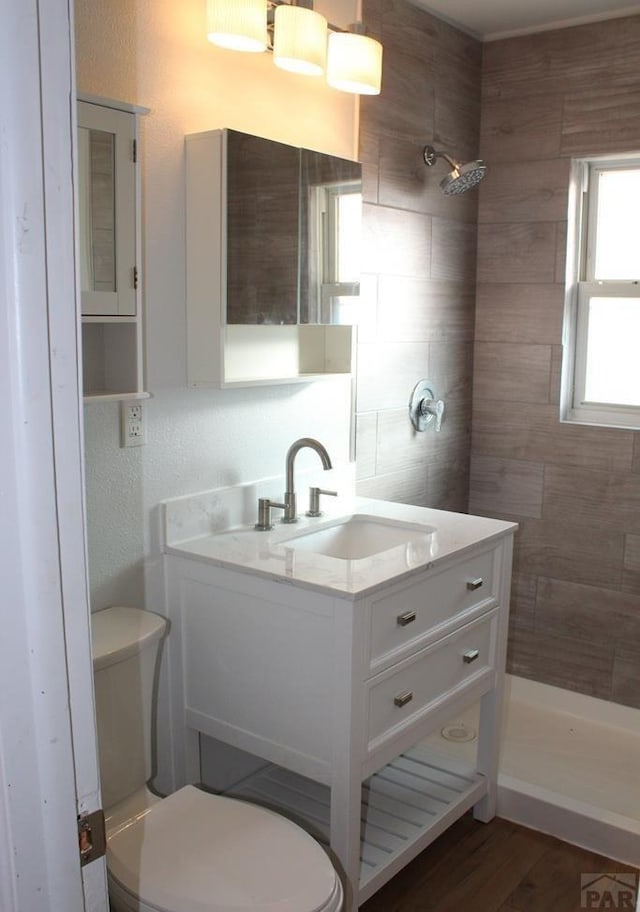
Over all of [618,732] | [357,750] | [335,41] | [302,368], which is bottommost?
[618,732]

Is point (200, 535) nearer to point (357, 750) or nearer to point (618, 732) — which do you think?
point (357, 750)

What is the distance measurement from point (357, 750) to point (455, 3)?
238cm

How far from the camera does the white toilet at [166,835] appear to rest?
1621 millimetres

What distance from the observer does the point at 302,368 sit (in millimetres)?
2686

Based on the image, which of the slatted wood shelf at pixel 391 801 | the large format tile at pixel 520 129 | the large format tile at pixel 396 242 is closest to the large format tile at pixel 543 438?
the large format tile at pixel 396 242

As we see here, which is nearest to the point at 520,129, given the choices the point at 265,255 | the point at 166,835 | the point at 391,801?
the point at 265,255

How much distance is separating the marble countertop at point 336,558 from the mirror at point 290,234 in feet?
1.85

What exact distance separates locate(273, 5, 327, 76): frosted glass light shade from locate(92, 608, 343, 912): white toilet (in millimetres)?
1426

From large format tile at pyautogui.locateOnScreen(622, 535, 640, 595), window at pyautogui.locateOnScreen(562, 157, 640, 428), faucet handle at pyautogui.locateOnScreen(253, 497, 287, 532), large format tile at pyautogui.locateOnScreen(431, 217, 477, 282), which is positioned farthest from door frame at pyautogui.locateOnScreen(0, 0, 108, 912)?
window at pyautogui.locateOnScreen(562, 157, 640, 428)

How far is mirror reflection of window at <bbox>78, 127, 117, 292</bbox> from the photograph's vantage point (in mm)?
1825

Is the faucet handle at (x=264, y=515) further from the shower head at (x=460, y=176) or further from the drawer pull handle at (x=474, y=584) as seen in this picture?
the shower head at (x=460, y=176)

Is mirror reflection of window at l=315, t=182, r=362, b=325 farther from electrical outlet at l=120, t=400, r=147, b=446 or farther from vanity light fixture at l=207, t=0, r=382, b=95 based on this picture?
electrical outlet at l=120, t=400, r=147, b=446

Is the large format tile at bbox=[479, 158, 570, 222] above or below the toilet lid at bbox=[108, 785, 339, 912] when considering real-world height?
above

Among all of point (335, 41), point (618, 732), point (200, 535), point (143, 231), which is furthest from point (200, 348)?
point (618, 732)
